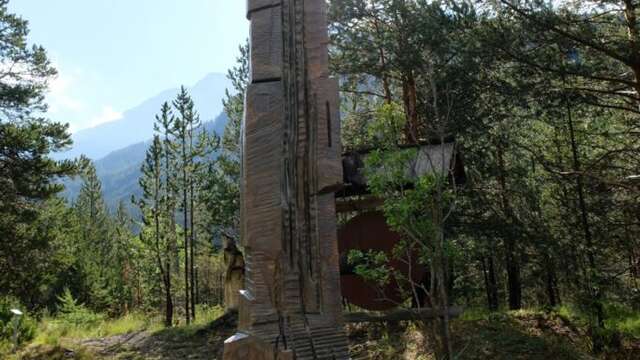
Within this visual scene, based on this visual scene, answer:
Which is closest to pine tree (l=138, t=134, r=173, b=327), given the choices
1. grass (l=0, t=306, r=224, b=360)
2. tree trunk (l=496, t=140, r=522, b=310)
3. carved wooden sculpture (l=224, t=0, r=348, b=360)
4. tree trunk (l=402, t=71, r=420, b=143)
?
grass (l=0, t=306, r=224, b=360)

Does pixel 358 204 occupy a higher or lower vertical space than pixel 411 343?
higher

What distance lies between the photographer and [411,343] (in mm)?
7105

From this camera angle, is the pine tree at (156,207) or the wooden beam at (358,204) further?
the pine tree at (156,207)

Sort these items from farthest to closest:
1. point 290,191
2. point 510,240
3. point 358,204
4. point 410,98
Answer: point 410,98, point 510,240, point 358,204, point 290,191

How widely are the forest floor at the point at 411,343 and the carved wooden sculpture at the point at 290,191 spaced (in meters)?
3.96

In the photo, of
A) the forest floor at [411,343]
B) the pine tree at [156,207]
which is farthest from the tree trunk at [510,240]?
the pine tree at [156,207]

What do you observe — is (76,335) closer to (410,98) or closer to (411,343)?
(411,343)

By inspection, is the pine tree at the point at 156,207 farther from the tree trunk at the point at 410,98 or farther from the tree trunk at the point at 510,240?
the tree trunk at the point at 510,240

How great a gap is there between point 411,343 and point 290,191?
5805 mm

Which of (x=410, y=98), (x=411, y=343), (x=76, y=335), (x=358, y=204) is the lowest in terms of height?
(x=76, y=335)

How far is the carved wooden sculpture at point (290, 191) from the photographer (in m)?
1.82

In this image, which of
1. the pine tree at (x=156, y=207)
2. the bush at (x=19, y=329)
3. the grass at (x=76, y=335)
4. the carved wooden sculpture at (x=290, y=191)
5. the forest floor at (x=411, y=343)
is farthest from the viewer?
the pine tree at (x=156, y=207)

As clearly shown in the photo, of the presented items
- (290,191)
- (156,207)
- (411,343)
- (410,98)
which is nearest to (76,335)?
(156,207)

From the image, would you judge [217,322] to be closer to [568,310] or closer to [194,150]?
[568,310]
